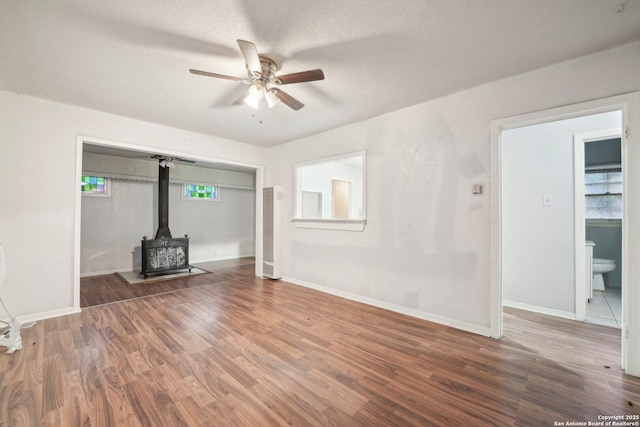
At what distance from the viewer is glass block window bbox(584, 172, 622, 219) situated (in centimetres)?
422

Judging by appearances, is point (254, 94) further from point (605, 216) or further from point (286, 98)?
point (605, 216)

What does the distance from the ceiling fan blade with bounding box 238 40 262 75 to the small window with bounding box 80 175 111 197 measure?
5178mm

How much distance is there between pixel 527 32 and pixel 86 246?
726 centimetres

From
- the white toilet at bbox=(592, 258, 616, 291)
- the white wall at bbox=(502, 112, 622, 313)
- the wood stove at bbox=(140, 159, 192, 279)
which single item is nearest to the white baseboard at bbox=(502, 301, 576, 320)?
the white wall at bbox=(502, 112, 622, 313)

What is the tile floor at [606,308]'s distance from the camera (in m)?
2.83

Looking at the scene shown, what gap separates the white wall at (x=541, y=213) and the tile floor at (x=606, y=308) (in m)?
0.30

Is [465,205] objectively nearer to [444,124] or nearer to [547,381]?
[444,124]

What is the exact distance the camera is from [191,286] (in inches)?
173

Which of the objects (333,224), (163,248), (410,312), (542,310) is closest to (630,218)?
(542,310)

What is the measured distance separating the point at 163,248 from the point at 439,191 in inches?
203

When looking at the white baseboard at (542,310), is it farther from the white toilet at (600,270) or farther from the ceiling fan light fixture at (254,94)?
the ceiling fan light fixture at (254,94)

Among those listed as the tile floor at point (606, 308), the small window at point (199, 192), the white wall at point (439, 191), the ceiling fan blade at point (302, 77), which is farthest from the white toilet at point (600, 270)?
the small window at point (199, 192)

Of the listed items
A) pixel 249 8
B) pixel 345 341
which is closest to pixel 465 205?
pixel 345 341

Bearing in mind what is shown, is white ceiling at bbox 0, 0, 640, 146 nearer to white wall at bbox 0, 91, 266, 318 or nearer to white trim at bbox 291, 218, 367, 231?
white wall at bbox 0, 91, 266, 318
